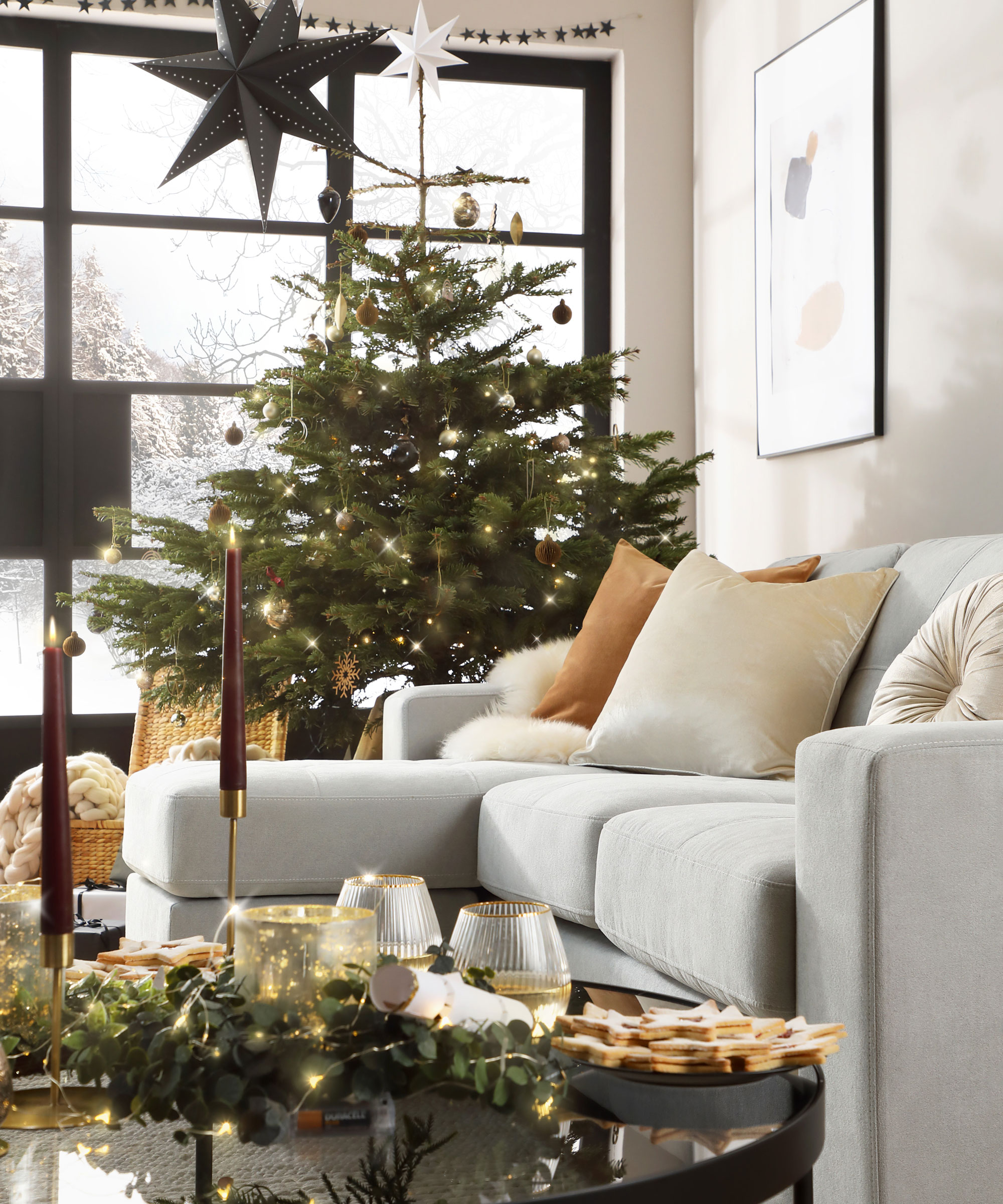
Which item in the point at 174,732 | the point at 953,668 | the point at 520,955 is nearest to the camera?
the point at 520,955

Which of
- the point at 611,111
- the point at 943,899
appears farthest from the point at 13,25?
the point at 943,899

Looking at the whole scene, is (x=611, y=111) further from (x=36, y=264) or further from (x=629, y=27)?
(x=36, y=264)

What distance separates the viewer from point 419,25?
3.45m

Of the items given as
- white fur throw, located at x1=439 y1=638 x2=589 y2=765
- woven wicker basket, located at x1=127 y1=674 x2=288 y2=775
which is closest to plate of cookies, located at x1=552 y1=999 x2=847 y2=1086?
white fur throw, located at x1=439 y1=638 x2=589 y2=765

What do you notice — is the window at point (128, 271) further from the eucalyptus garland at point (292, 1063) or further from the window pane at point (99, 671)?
the eucalyptus garland at point (292, 1063)

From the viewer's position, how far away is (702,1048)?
0.85 metres

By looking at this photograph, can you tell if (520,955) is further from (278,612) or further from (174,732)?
(174,732)

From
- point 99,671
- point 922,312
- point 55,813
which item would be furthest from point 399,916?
point 99,671

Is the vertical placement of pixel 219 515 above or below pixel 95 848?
above

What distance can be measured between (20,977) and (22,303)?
3836mm

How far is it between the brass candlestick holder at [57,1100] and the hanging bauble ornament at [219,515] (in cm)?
222

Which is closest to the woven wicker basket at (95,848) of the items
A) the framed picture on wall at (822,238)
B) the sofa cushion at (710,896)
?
the sofa cushion at (710,896)

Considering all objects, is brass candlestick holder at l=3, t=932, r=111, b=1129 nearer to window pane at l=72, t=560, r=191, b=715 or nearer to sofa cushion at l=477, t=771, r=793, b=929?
sofa cushion at l=477, t=771, r=793, b=929

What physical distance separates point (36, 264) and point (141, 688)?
1.75m
